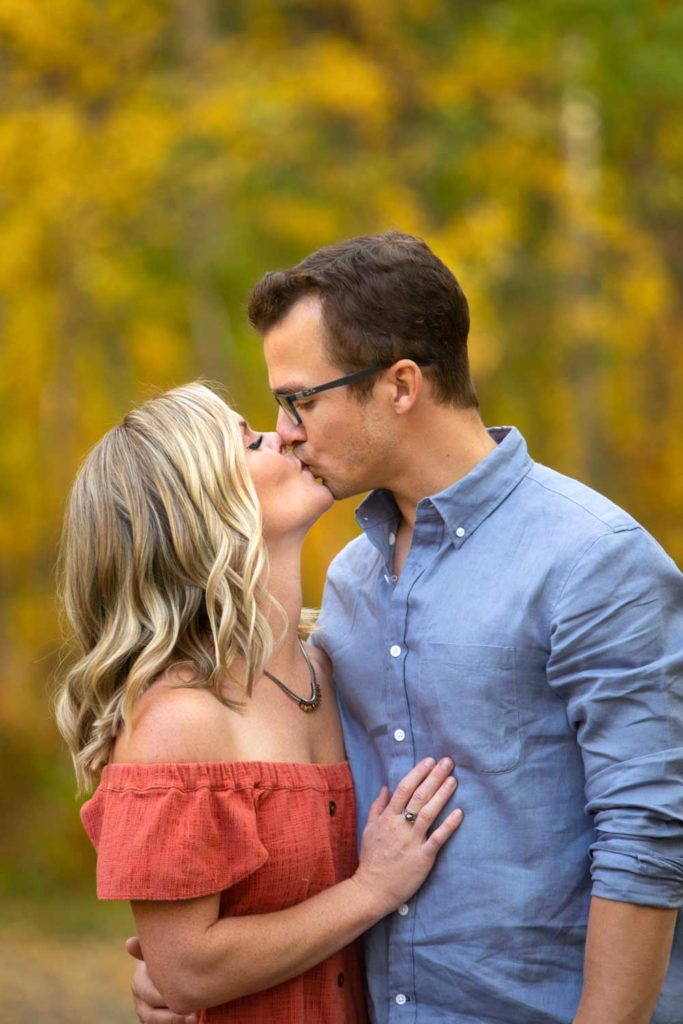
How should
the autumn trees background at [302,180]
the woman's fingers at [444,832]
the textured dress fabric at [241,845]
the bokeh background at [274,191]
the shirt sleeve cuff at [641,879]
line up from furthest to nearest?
the autumn trees background at [302,180], the bokeh background at [274,191], the woman's fingers at [444,832], the textured dress fabric at [241,845], the shirt sleeve cuff at [641,879]

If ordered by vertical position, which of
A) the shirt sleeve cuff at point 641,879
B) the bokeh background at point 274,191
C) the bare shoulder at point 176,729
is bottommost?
the shirt sleeve cuff at point 641,879

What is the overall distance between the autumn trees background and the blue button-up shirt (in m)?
6.92

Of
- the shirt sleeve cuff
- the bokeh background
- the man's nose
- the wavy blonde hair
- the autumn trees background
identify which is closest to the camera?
the shirt sleeve cuff

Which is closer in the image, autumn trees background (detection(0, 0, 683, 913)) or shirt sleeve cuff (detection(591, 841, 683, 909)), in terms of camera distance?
shirt sleeve cuff (detection(591, 841, 683, 909))

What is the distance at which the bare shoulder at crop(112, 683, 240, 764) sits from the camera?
8.32 ft

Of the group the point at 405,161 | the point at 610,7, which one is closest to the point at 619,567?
the point at 610,7

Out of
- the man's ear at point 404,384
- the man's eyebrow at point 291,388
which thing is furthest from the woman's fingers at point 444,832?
the man's eyebrow at point 291,388

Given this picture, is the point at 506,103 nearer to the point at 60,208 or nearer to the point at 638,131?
the point at 638,131

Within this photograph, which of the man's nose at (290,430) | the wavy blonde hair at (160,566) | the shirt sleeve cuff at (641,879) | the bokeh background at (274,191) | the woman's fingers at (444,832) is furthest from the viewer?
the bokeh background at (274,191)

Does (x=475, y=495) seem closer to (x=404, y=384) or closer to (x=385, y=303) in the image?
(x=404, y=384)

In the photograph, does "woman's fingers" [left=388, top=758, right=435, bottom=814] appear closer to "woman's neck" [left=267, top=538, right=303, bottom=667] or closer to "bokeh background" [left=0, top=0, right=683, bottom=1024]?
"woman's neck" [left=267, top=538, right=303, bottom=667]

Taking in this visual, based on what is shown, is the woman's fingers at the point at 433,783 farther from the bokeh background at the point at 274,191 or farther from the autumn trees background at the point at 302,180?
the autumn trees background at the point at 302,180

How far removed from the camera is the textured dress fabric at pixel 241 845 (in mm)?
2457

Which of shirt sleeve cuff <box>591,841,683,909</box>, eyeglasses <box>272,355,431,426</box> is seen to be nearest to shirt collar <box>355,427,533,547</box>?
eyeglasses <box>272,355,431,426</box>
